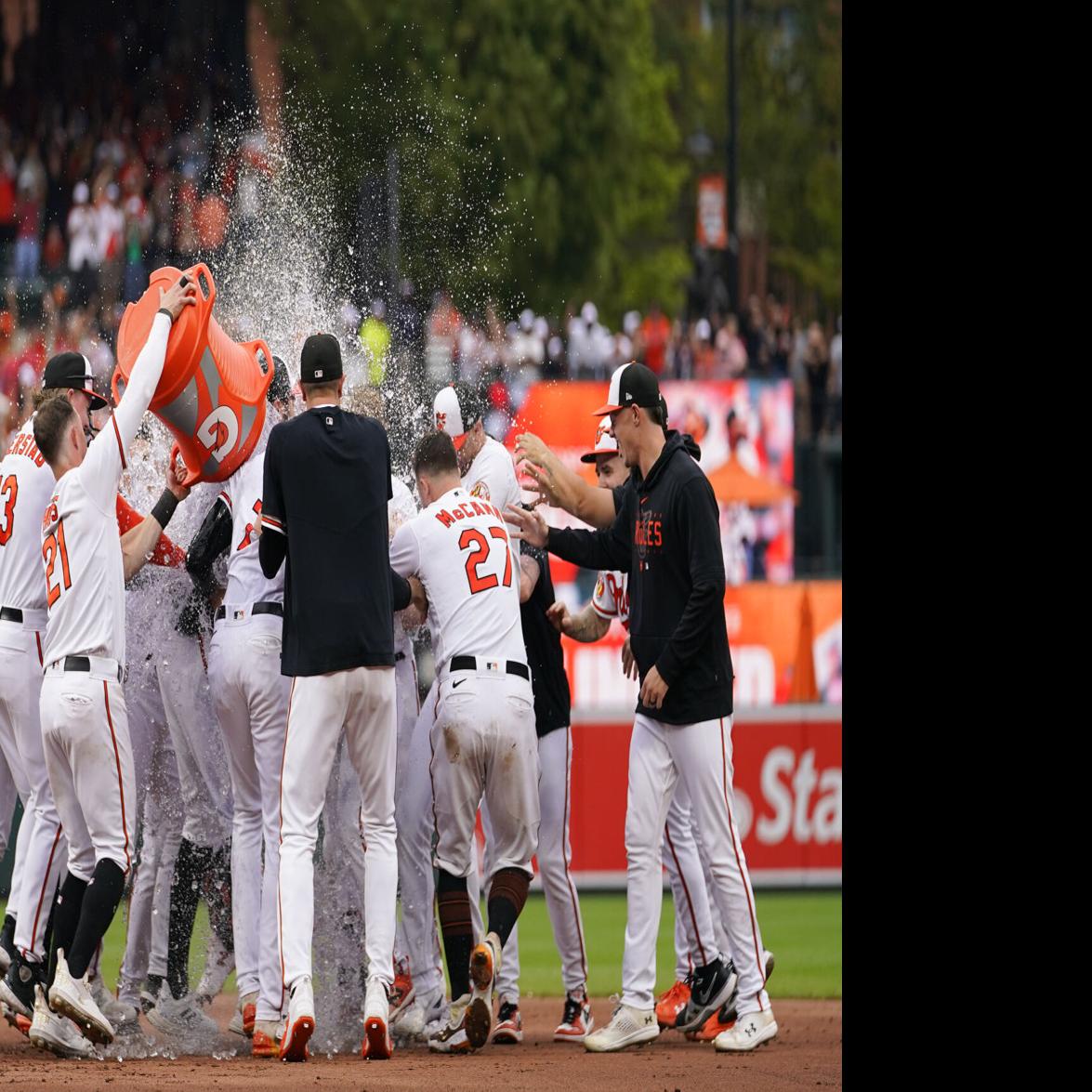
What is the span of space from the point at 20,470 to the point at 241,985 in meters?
2.34

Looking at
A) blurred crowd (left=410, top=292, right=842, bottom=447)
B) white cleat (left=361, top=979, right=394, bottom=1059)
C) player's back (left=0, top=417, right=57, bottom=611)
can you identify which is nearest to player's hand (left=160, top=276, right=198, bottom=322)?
player's back (left=0, top=417, right=57, bottom=611)

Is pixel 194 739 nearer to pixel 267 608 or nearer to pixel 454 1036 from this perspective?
pixel 267 608

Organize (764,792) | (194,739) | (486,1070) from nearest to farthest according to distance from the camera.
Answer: (486,1070) → (194,739) → (764,792)

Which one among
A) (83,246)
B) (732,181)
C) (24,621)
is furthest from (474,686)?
(732,181)

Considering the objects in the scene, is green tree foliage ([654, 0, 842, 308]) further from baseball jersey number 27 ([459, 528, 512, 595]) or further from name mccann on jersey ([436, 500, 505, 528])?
baseball jersey number 27 ([459, 528, 512, 595])

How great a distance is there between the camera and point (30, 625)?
7910mm

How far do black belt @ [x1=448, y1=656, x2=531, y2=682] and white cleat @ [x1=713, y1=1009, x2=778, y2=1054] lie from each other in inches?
63.3

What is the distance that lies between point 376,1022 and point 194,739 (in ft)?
5.25

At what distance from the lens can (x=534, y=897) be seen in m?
14.7

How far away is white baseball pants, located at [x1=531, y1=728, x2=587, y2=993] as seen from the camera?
319 inches

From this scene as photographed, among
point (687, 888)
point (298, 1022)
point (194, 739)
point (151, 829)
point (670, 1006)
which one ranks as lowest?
point (670, 1006)
